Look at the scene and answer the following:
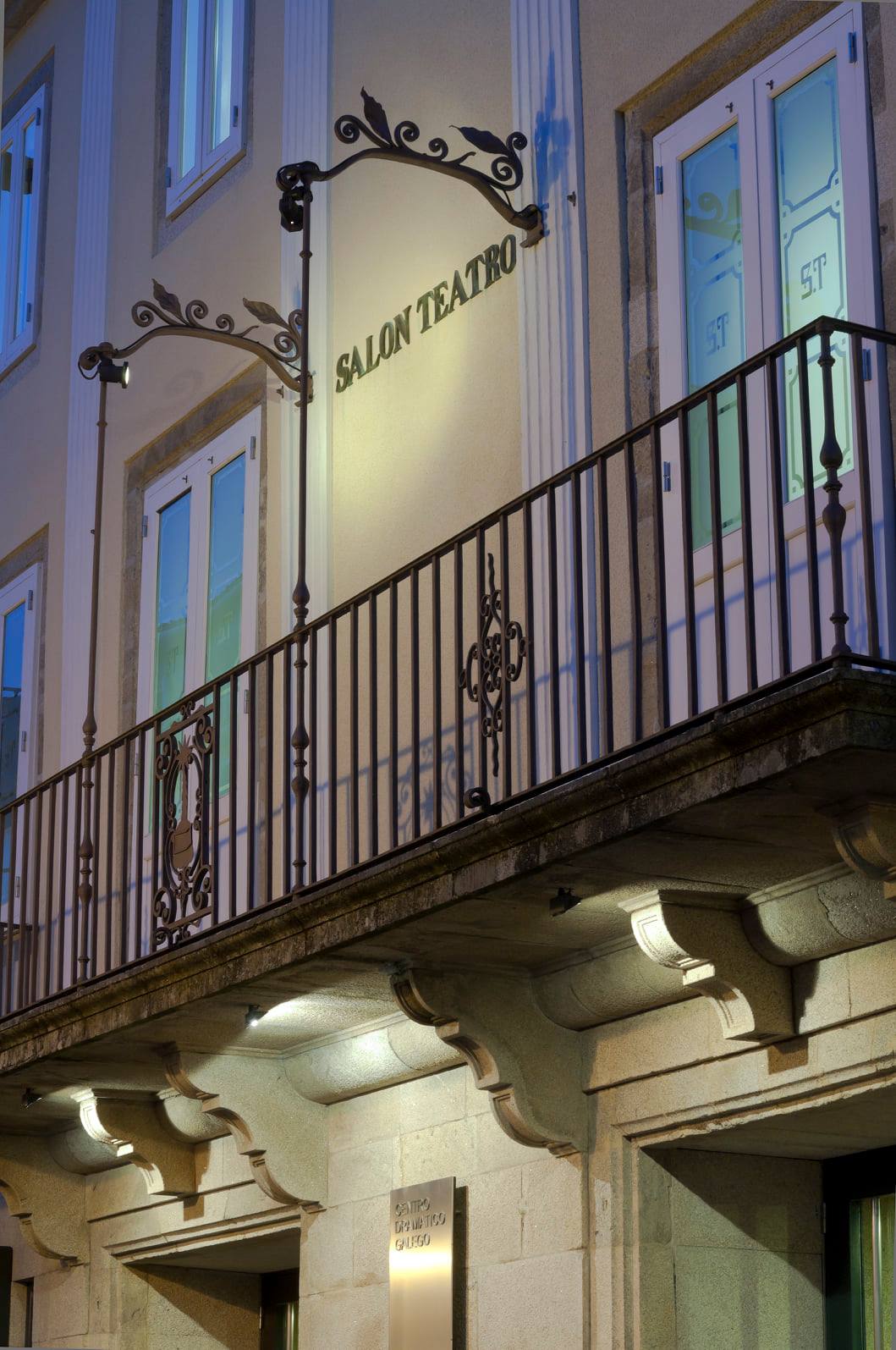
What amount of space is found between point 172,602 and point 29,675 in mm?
1981

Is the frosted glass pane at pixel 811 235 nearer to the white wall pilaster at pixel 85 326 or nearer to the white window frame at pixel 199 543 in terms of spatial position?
the white window frame at pixel 199 543

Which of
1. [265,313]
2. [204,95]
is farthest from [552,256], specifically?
[204,95]

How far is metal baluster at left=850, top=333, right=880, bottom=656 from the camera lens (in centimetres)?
563

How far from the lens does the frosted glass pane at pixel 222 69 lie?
12.1 metres

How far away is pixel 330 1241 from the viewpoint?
9.32 metres

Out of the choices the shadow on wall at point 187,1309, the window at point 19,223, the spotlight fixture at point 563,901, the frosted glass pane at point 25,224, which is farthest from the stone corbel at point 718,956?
the frosted glass pane at point 25,224

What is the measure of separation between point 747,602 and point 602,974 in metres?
2.09

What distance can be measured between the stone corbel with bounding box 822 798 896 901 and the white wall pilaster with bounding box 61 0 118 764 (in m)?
6.90

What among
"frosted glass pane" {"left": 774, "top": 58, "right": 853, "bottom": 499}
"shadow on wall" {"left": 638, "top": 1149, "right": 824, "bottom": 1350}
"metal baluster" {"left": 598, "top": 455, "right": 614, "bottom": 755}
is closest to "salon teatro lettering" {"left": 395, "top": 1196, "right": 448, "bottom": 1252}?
"shadow on wall" {"left": 638, "top": 1149, "right": 824, "bottom": 1350}

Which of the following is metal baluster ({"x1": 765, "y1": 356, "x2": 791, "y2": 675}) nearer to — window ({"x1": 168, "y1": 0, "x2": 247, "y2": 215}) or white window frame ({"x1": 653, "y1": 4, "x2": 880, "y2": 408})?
white window frame ({"x1": 653, "y1": 4, "x2": 880, "y2": 408})

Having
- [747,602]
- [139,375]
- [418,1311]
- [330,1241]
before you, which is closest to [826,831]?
[747,602]

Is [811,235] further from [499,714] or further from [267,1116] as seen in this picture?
[267,1116]

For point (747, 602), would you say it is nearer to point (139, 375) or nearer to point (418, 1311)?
point (418, 1311)

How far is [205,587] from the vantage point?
37.9 feet
